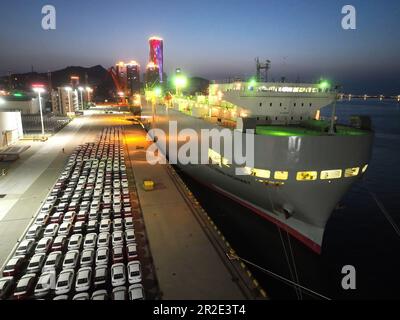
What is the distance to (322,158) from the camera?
18406mm

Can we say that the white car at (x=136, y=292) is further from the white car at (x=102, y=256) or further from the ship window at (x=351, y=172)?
the ship window at (x=351, y=172)

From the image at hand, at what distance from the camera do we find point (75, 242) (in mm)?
17406

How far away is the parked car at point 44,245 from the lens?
54.6 feet

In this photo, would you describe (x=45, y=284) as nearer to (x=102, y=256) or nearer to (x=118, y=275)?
(x=102, y=256)

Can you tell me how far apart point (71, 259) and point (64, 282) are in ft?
6.73

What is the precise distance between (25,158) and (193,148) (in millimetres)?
27180

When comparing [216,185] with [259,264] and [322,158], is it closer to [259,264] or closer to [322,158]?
[259,264]

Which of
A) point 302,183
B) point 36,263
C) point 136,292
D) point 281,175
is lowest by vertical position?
point 136,292

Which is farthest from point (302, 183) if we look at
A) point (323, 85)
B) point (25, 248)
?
point (25, 248)

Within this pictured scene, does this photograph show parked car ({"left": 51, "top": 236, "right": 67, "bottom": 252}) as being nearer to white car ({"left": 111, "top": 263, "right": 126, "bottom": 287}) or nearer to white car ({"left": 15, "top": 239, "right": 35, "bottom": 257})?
white car ({"left": 15, "top": 239, "right": 35, "bottom": 257})

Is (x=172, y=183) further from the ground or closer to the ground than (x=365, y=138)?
closer to the ground

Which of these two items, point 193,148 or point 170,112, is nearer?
point 193,148

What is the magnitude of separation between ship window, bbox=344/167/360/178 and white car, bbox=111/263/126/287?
1649 centimetres
